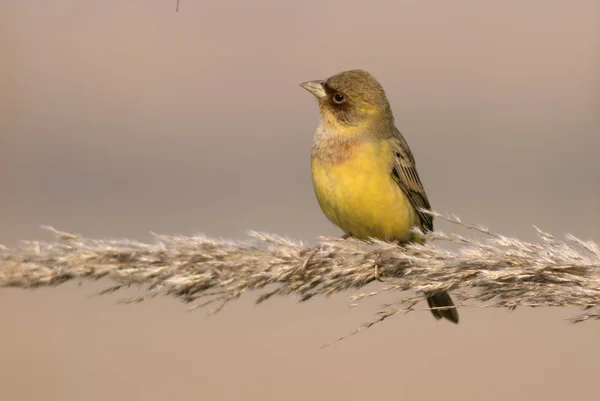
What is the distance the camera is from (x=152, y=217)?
551 inches

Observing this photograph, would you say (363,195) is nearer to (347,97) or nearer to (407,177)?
(407,177)

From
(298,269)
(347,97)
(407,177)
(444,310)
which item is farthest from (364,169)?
(298,269)

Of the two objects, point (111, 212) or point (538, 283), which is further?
point (111, 212)

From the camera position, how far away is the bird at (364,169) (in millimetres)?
5395

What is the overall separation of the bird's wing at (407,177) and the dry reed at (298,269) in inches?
72.3

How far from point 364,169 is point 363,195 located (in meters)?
0.19

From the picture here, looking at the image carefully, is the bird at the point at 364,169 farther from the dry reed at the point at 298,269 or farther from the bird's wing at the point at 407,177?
the dry reed at the point at 298,269

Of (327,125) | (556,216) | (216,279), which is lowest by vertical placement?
(556,216)

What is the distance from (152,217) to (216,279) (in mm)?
10622

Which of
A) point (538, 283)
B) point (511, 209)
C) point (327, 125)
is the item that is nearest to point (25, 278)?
point (538, 283)

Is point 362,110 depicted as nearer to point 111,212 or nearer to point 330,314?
point 330,314

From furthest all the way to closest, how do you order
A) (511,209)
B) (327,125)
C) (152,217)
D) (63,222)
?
1. (511,209)
2. (152,217)
3. (63,222)
4. (327,125)

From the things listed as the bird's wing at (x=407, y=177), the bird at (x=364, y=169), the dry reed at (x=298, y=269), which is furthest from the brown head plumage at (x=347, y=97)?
the dry reed at (x=298, y=269)

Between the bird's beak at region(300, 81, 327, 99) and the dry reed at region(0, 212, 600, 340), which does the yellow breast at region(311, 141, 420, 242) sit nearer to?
the bird's beak at region(300, 81, 327, 99)
